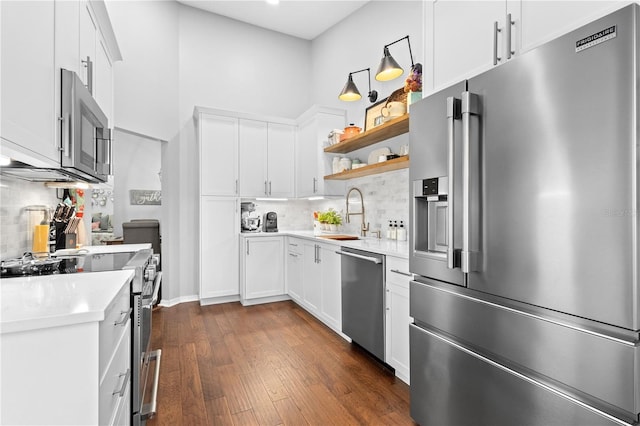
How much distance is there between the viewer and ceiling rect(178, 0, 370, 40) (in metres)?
4.10

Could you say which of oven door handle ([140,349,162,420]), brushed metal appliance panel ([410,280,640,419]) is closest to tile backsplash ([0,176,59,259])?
oven door handle ([140,349,162,420])

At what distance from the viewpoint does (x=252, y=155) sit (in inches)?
168

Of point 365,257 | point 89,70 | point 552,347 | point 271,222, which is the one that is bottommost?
point 552,347

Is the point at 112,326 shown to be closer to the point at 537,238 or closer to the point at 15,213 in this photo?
the point at 15,213

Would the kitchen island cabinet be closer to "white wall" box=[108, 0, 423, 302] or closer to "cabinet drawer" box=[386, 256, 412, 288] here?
"cabinet drawer" box=[386, 256, 412, 288]

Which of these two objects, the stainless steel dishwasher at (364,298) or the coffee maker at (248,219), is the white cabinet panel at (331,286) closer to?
the stainless steel dishwasher at (364,298)

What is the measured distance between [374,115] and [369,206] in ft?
3.29

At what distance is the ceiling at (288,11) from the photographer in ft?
13.5

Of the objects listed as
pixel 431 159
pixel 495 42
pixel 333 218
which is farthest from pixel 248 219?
pixel 495 42

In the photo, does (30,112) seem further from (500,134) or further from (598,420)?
(598,420)

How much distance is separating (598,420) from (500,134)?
1048 mm

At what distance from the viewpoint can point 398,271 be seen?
2.19 m

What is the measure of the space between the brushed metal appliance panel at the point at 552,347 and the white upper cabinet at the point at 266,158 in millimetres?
3147

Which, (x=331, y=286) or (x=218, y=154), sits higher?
(x=218, y=154)
